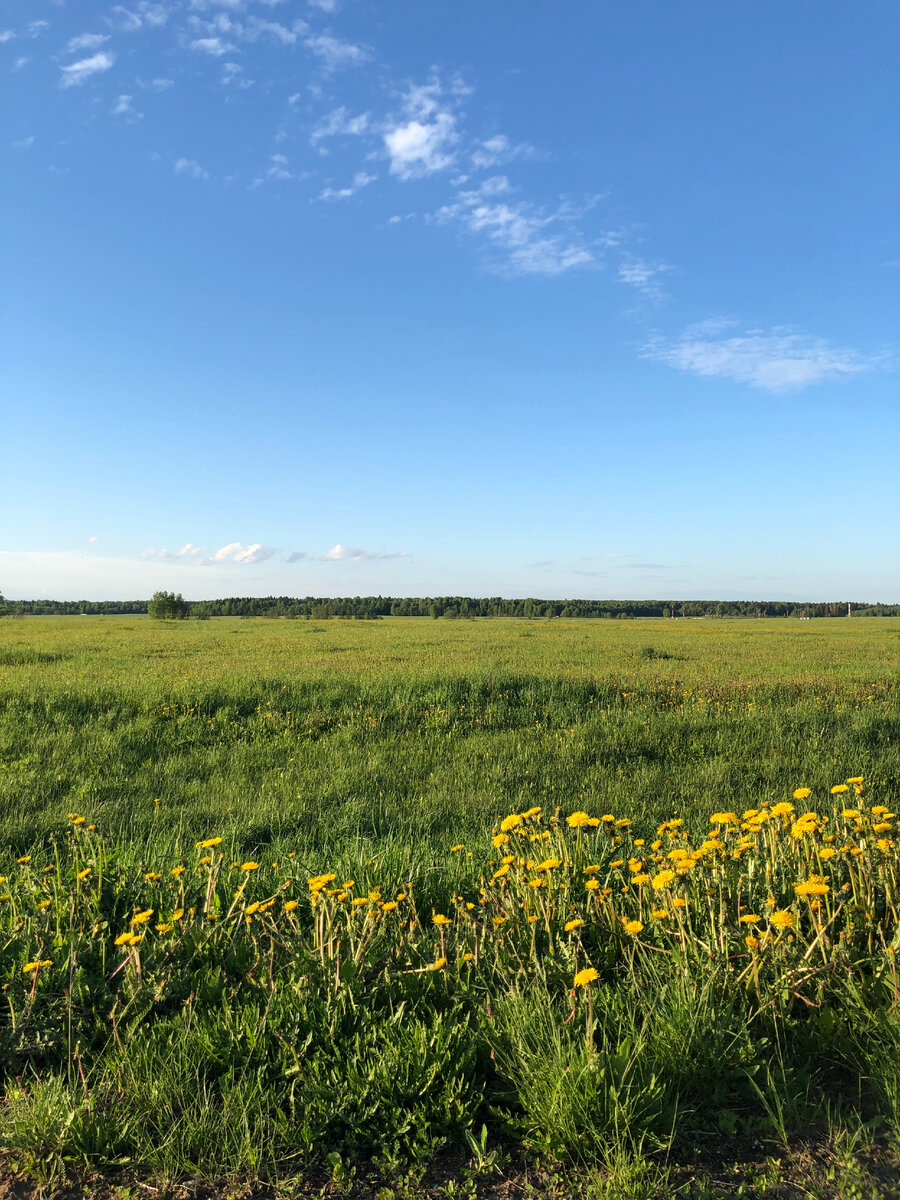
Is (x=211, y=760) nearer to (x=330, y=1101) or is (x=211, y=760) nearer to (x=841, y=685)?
(x=330, y=1101)

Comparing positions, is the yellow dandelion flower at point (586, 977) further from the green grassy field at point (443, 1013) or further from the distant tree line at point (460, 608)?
the distant tree line at point (460, 608)

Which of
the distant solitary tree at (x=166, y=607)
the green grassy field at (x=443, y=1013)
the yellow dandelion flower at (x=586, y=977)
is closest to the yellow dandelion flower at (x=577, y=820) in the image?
the green grassy field at (x=443, y=1013)

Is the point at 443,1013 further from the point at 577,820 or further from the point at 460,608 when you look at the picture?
the point at 460,608

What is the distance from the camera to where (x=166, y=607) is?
89000 millimetres

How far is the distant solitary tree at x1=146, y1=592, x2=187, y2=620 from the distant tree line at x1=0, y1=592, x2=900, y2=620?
24.5 feet

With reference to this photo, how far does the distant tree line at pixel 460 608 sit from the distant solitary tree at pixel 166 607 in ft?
24.5

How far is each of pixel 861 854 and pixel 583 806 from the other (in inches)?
152

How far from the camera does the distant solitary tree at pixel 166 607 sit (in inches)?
3492

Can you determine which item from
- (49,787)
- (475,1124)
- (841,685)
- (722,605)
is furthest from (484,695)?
(722,605)

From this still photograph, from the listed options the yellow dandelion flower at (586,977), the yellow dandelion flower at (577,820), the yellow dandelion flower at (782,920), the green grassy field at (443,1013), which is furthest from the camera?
the yellow dandelion flower at (577,820)

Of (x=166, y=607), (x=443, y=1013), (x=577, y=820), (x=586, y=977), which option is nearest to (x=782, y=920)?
(x=586, y=977)

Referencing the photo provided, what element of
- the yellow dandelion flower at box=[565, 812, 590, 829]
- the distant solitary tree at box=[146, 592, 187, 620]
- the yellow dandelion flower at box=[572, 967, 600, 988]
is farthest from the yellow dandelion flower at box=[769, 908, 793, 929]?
the distant solitary tree at box=[146, 592, 187, 620]

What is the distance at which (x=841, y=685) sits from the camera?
16.7m

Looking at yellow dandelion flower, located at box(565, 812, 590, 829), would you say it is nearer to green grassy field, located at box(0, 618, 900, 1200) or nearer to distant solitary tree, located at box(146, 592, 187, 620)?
green grassy field, located at box(0, 618, 900, 1200)
